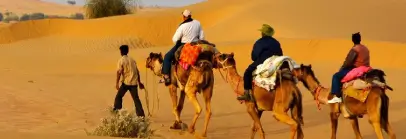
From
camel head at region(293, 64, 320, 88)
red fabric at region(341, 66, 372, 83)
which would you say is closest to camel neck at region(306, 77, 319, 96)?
camel head at region(293, 64, 320, 88)

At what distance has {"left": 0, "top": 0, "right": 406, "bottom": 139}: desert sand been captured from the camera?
14.9 m

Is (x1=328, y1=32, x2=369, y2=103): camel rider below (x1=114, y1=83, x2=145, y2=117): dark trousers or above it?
above

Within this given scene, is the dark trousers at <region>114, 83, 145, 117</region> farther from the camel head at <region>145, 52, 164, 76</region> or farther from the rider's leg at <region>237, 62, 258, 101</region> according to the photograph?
the rider's leg at <region>237, 62, 258, 101</region>

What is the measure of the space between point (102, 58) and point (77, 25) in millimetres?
16240

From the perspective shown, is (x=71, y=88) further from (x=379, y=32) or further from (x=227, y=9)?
(x=227, y=9)

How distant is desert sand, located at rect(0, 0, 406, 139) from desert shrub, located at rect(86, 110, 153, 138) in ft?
3.11

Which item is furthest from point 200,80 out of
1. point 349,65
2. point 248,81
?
point 349,65

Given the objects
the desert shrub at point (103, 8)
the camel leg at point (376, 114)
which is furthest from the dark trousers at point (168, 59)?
the desert shrub at point (103, 8)

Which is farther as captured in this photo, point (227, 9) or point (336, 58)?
point (227, 9)

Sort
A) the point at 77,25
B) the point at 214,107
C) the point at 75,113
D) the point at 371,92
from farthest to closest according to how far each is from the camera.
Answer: the point at 77,25
the point at 214,107
the point at 75,113
the point at 371,92

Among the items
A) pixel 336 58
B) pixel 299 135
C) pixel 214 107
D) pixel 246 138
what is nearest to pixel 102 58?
pixel 336 58

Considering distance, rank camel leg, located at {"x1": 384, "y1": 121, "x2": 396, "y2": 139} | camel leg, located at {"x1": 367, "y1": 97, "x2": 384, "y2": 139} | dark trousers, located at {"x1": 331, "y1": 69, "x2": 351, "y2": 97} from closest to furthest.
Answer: camel leg, located at {"x1": 367, "y1": 97, "x2": 384, "y2": 139}
camel leg, located at {"x1": 384, "y1": 121, "x2": 396, "y2": 139}
dark trousers, located at {"x1": 331, "y1": 69, "x2": 351, "y2": 97}

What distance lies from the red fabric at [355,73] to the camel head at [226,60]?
78.2 inches

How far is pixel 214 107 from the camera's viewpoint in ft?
57.4
